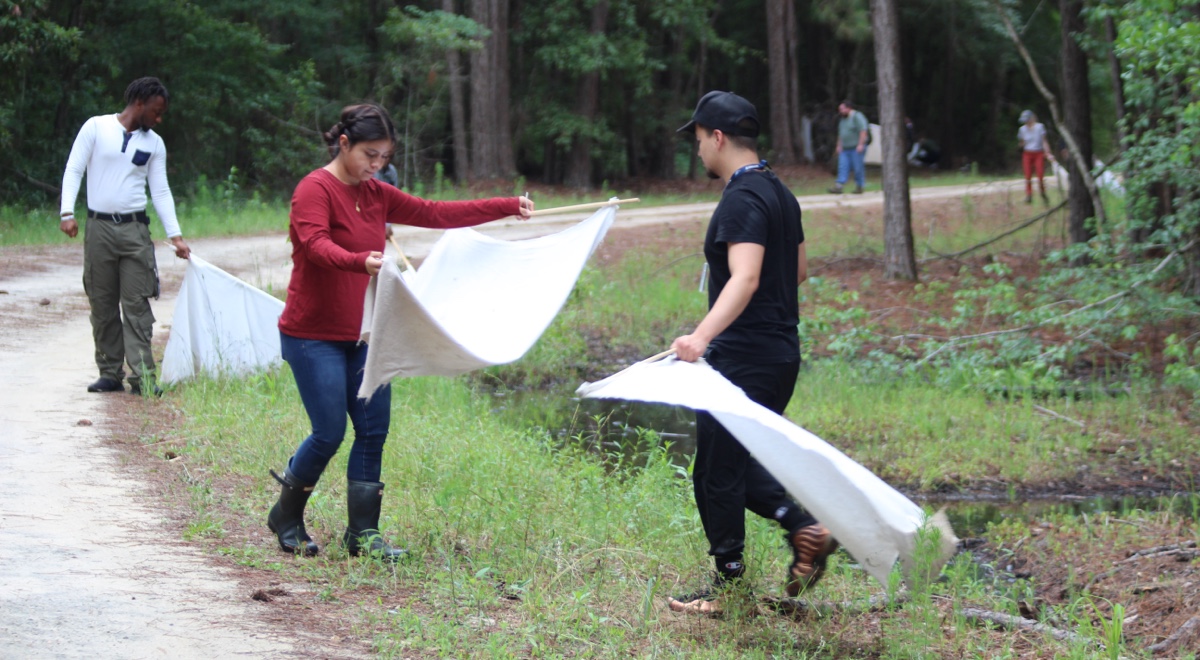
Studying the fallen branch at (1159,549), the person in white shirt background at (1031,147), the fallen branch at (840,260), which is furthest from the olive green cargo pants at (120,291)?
the person in white shirt background at (1031,147)

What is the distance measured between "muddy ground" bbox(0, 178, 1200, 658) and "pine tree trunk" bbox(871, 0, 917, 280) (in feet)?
18.5

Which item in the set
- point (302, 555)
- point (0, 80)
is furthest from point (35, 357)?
point (0, 80)

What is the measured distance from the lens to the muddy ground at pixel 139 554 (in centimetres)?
432

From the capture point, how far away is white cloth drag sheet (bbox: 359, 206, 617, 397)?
488 centimetres

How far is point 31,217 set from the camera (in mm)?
19312

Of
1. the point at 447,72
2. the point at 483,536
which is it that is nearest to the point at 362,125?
the point at 483,536

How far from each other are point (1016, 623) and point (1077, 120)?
1165cm

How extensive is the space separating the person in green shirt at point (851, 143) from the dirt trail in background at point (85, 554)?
18370 mm

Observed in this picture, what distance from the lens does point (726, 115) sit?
4.70 m

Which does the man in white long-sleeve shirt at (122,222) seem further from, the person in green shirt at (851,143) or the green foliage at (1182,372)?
the person in green shirt at (851,143)

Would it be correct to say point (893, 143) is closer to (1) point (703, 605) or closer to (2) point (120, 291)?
(2) point (120, 291)

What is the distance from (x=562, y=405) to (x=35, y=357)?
459cm

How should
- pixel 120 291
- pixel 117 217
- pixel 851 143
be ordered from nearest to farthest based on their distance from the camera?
pixel 117 217
pixel 120 291
pixel 851 143

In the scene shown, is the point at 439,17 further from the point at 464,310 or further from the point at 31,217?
the point at 464,310
